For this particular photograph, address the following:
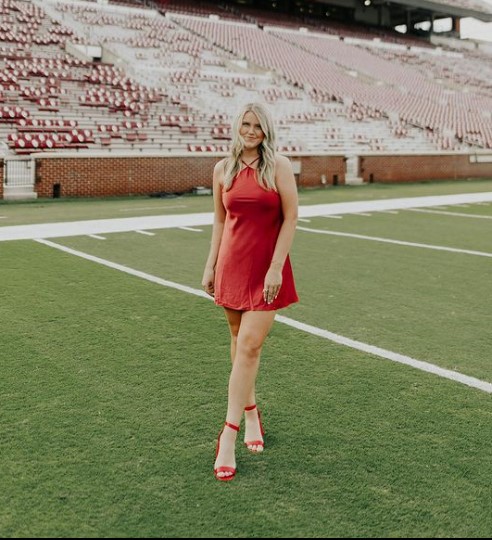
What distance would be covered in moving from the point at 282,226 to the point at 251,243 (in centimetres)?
17

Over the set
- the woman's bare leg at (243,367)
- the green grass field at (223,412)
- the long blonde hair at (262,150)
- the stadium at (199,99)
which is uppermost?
the stadium at (199,99)

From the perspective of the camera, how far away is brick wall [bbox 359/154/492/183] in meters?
24.1

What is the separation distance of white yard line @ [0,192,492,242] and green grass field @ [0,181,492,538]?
3250 millimetres

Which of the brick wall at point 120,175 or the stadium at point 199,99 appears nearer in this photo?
the brick wall at point 120,175

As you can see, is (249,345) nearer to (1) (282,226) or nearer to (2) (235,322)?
(2) (235,322)

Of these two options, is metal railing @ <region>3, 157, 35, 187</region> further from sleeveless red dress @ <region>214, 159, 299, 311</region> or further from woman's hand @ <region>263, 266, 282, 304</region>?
woman's hand @ <region>263, 266, 282, 304</region>

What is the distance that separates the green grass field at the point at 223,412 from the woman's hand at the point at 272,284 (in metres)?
0.83

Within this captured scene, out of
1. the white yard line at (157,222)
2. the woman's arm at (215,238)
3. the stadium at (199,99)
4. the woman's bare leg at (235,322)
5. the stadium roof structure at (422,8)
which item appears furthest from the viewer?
the stadium roof structure at (422,8)

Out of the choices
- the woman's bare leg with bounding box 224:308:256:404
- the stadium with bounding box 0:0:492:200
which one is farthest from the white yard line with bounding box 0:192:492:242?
the woman's bare leg with bounding box 224:308:256:404

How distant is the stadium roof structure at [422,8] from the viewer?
58.7 m

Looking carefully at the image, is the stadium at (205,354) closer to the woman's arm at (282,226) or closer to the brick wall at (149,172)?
the brick wall at (149,172)

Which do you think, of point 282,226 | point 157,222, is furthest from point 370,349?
point 157,222

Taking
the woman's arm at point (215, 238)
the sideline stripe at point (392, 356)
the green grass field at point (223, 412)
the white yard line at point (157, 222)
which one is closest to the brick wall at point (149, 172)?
the white yard line at point (157, 222)

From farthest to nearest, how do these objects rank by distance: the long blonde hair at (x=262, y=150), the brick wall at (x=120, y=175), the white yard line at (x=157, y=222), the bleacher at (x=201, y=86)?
1. the bleacher at (x=201, y=86)
2. the brick wall at (x=120, y=175)
3. the white yard line at (x=157, y=222)
4. the long blonde hair at (x=262, y=150)
